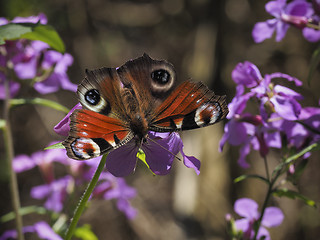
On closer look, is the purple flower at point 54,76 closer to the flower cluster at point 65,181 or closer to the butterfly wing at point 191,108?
the flower cluster at point 65,181

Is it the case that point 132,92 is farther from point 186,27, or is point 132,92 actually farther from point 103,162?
point 186,27

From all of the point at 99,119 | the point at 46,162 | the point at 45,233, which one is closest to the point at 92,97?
the point at 99,119

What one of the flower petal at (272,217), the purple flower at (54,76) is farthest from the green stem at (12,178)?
the flower petal at (272,217)

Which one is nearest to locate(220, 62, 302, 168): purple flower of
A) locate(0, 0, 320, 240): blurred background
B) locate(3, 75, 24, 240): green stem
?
locate(3, 75, 24, 240): green stem

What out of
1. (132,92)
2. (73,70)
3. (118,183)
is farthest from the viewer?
(73,70)

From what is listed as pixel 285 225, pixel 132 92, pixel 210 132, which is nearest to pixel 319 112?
pixel 132 92

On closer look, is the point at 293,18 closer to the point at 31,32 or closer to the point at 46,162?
the point at 31,32
